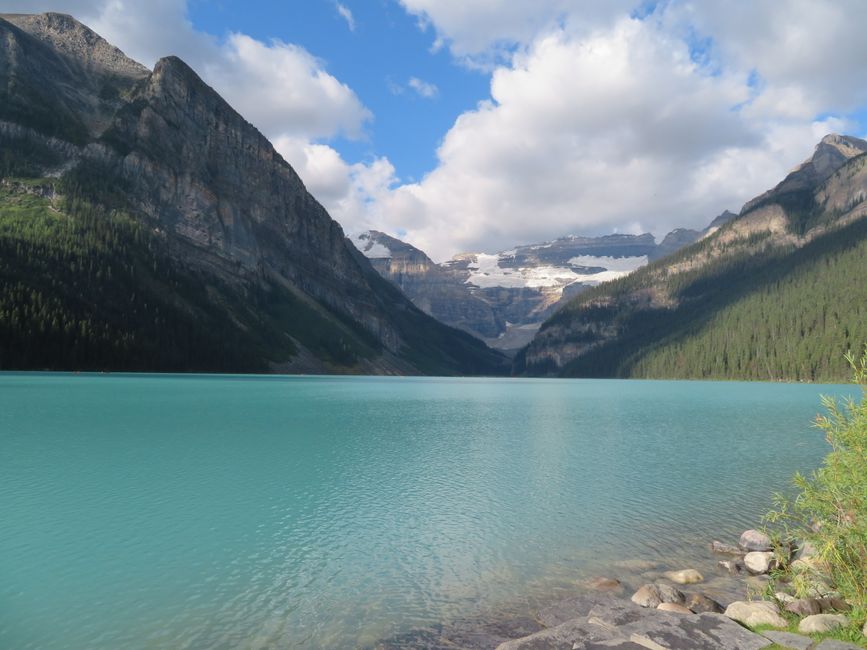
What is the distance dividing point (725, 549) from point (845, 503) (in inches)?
378

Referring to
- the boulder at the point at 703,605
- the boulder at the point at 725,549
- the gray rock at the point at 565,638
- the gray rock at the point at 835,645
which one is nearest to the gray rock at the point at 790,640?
the gray rock at the point at 835,645

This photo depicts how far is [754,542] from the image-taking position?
23969 millimetres

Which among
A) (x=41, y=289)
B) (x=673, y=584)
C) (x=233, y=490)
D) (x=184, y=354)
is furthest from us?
(x=184, y=354)

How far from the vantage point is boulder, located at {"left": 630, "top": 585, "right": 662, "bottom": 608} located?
17875mm

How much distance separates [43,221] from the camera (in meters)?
194

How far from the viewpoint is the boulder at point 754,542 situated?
77.5 feet

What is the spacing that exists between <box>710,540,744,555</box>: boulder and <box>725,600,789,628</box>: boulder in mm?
7895

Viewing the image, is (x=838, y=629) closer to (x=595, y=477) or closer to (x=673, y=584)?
(x=673, y=584)

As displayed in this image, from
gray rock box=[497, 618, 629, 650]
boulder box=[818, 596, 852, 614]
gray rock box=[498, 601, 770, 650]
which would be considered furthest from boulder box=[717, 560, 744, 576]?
gray rock box=[497, 618, 629, 650]

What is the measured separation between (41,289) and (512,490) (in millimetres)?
162435

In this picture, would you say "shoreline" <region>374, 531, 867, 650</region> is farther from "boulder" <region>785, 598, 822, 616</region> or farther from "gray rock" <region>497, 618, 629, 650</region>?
"boulder" <region>785, 598, 822, 616</region>

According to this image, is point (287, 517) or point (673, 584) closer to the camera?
point (673, 584)

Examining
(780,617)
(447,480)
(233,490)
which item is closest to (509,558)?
(780,617)

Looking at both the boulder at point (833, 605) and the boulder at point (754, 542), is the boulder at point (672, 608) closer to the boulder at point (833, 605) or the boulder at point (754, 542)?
the boulder at point (833, 605)
